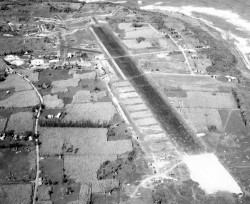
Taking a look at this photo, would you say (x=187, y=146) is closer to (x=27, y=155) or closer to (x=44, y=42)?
(x=27, y=155)

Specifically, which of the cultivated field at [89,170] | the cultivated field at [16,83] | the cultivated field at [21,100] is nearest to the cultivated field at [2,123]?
the cultivated field at [21,100]

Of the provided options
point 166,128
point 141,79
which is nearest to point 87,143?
point 166,128

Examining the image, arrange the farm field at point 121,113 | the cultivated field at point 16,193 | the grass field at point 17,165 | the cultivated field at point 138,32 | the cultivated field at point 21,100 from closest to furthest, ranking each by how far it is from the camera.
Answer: the cultivated field at point 16,193 → the farm field at point 121,113 → the grass field at point 17,165 → the cultivated field at point 21,100 → the cultivated field at point 138,32

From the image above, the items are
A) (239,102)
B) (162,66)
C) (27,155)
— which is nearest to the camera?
(27,155)

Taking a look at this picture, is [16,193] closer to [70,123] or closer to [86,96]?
[70,123]

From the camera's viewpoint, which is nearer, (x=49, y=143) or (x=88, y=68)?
(x=49, y=143)

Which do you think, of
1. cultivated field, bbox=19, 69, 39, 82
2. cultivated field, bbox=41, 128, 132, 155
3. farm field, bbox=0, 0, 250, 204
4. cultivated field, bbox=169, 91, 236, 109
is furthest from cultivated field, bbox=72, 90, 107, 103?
cultivated field, bbox=169, 91, 236, 109

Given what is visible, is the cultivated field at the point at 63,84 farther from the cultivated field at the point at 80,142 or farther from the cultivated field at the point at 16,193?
the cultivated field at the point at 16,193

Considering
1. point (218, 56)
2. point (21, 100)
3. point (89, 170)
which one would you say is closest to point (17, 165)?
point (89, 170)
